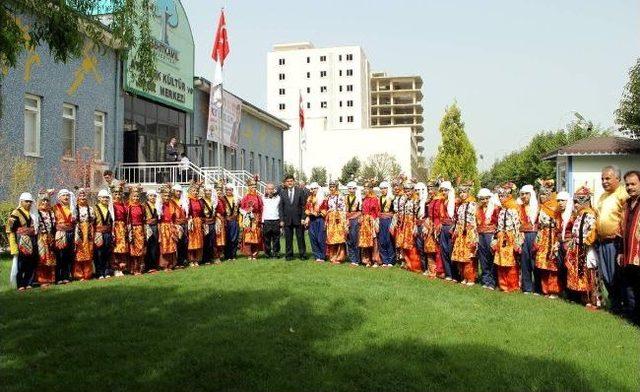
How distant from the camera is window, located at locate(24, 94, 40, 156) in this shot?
631 inches

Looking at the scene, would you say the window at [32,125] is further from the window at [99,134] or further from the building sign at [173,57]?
the building sign at [173,57]

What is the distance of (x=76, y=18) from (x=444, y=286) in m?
7.35

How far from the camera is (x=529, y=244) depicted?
33.7 ft

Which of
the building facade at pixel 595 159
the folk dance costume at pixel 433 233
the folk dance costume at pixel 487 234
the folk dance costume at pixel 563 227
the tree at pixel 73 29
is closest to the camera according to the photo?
the tree at pixel 73 29

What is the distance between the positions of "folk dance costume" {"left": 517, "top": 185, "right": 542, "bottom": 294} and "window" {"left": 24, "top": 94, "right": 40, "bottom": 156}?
12.7 metres

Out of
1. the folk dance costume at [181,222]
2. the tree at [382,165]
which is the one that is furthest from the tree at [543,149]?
the folk dance costume at [181,222]

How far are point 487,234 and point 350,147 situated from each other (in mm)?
66901

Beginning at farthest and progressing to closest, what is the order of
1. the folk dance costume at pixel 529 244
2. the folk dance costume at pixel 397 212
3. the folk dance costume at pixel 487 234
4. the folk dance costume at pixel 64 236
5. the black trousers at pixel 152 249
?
the folk dance costume at pixel 397 212, the black trousers at pixel 152 249, the folk dance costume at pixel 64 236, the folk dance costume at pixel 487 234, the folk dance costume at pixel 529 244

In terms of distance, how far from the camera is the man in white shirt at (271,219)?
47.8 ft

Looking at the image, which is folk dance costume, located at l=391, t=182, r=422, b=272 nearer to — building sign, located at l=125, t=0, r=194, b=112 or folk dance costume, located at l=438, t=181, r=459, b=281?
folk dance costume, located at l=438, t=181, r=459, b=281

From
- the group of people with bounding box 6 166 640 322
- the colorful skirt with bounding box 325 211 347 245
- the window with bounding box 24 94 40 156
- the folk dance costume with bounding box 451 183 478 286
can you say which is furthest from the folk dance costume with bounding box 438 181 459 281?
the window with bounding box 24 94 40 156

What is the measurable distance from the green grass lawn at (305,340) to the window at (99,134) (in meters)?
9.61

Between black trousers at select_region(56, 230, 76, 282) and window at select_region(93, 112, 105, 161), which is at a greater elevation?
window at select_region(93, 112, 105, 161)

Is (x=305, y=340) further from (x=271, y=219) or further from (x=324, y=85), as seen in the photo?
(x=324, y=85)
